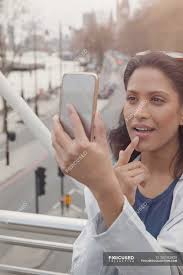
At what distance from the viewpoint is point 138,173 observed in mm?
318

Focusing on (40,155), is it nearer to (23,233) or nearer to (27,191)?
(27,191)

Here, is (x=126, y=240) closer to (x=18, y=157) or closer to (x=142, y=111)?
(x=142, y=111)

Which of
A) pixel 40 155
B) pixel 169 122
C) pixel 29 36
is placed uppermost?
pixel 169 122

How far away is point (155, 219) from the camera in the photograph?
0.35 m

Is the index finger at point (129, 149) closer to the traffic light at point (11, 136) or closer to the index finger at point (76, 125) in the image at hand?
the index finger at point (76, 125)

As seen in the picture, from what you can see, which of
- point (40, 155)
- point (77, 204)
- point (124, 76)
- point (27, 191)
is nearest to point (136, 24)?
point (124, 76)

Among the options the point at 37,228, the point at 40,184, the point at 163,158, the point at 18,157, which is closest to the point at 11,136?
the point at 18,157

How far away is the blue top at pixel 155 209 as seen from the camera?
13.4 inches

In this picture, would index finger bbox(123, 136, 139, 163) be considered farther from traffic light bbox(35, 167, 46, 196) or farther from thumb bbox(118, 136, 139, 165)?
traffic light bbox(35, 167, 46, 196)

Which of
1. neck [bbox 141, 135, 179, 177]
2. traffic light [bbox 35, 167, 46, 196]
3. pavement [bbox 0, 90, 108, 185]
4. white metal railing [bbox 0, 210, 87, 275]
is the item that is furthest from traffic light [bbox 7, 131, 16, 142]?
neck [bbox 141, 135, 179, 177]

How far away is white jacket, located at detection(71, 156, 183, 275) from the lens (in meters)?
0.28

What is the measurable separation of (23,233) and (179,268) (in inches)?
19.9

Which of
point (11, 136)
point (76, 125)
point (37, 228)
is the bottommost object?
point (11, 136)

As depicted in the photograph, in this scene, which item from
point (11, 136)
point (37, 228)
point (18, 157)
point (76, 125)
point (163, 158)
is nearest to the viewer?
point (76, 125)
